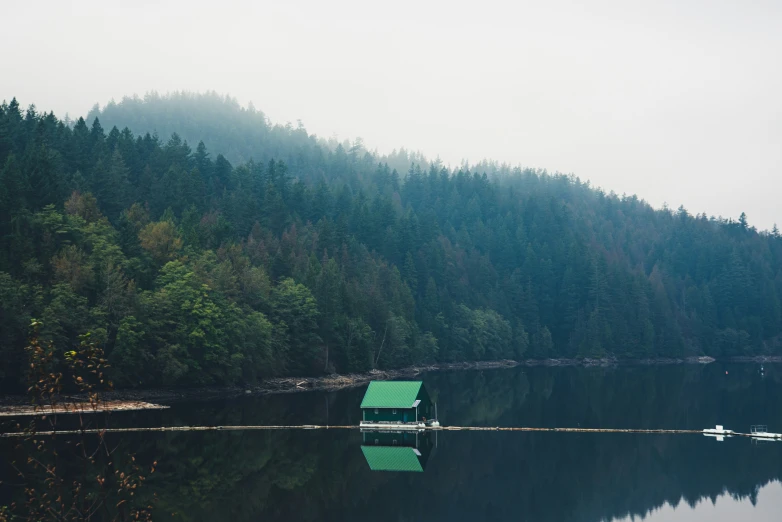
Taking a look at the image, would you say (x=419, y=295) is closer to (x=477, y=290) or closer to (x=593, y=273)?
(x=477, y=290)

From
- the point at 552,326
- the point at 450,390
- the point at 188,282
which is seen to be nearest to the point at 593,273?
the point at 552,326

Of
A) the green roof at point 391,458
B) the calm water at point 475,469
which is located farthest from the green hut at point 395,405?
the green roof at point 391,458

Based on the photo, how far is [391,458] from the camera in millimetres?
51062

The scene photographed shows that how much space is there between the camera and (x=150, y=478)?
138 ft

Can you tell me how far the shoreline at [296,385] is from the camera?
72113mm

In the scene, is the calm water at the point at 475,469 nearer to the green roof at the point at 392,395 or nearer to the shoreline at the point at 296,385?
the green roof at the point at 392,395

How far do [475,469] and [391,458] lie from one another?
602 centimetres

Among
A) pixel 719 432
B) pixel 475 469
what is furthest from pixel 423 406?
pixel 719 432

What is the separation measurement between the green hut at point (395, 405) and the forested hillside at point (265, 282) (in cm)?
2502

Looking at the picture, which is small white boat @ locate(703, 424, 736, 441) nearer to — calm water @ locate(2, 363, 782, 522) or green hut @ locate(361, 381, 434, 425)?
calm water @ locate(2, 363, 782, 522)

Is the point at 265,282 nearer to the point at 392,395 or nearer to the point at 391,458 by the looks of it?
the point at 392,395

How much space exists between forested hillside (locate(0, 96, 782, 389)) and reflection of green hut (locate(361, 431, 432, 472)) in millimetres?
29490

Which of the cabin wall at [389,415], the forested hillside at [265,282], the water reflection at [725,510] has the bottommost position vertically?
the water reflection at [725,510]

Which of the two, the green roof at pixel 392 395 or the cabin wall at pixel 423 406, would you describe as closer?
the green roof at pixel 392 395
